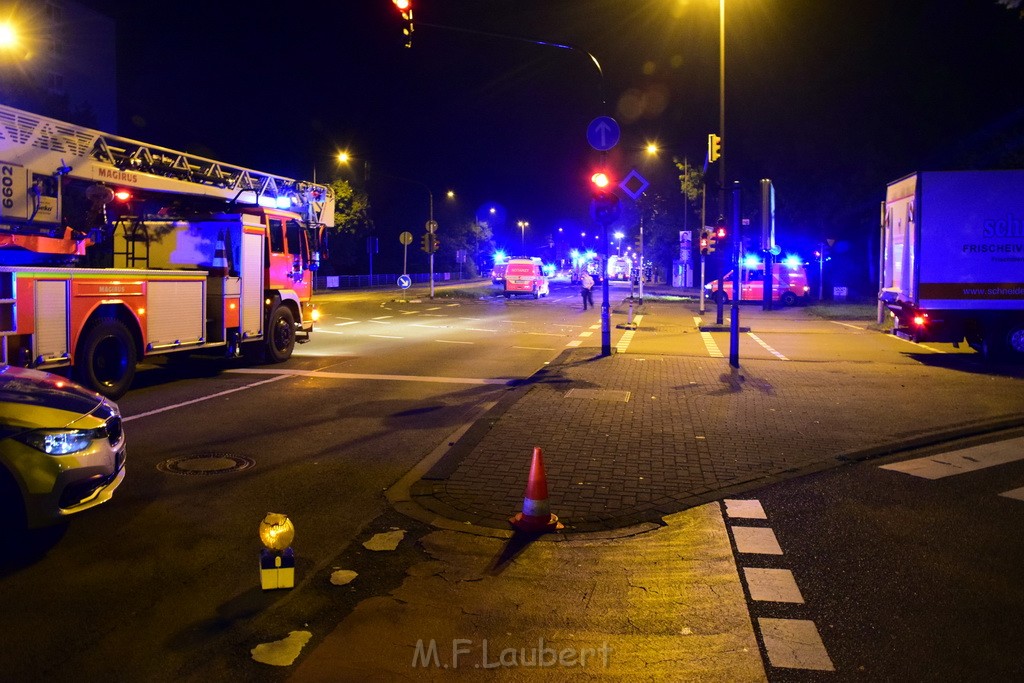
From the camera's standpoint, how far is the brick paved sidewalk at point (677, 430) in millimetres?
7375

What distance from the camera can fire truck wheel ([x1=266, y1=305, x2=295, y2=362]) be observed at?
1648 centimetres

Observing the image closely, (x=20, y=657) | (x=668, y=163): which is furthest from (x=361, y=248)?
(x=20, y=657)

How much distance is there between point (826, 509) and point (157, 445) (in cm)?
655

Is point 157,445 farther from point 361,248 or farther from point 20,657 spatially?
point 361,248

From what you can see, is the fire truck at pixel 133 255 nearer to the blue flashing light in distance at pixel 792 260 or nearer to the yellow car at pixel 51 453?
the yellow car at pixel 51 453

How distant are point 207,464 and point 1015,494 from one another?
23.8 ft

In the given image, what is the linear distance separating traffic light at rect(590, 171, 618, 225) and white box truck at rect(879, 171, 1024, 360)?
19.8 ft

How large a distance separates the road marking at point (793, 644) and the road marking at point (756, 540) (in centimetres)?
122

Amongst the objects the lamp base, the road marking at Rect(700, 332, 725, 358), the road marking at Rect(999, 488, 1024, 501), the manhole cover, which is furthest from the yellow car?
the road marking at Rect(700, 332, 725, 358)

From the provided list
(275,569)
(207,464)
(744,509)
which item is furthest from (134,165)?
(744,509)

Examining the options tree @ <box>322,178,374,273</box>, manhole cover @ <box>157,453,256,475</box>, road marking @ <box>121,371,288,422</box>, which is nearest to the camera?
manhole cover @ <box>157,453,256,475</box>

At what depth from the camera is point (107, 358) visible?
12188mm

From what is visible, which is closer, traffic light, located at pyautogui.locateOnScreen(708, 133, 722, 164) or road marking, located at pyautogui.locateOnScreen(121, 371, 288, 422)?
road marking, located at pyautogui.locateOnScreen(121, 371, 288, 422)

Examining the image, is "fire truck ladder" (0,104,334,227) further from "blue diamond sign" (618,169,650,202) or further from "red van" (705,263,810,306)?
"red van" (705,263,810,306)
